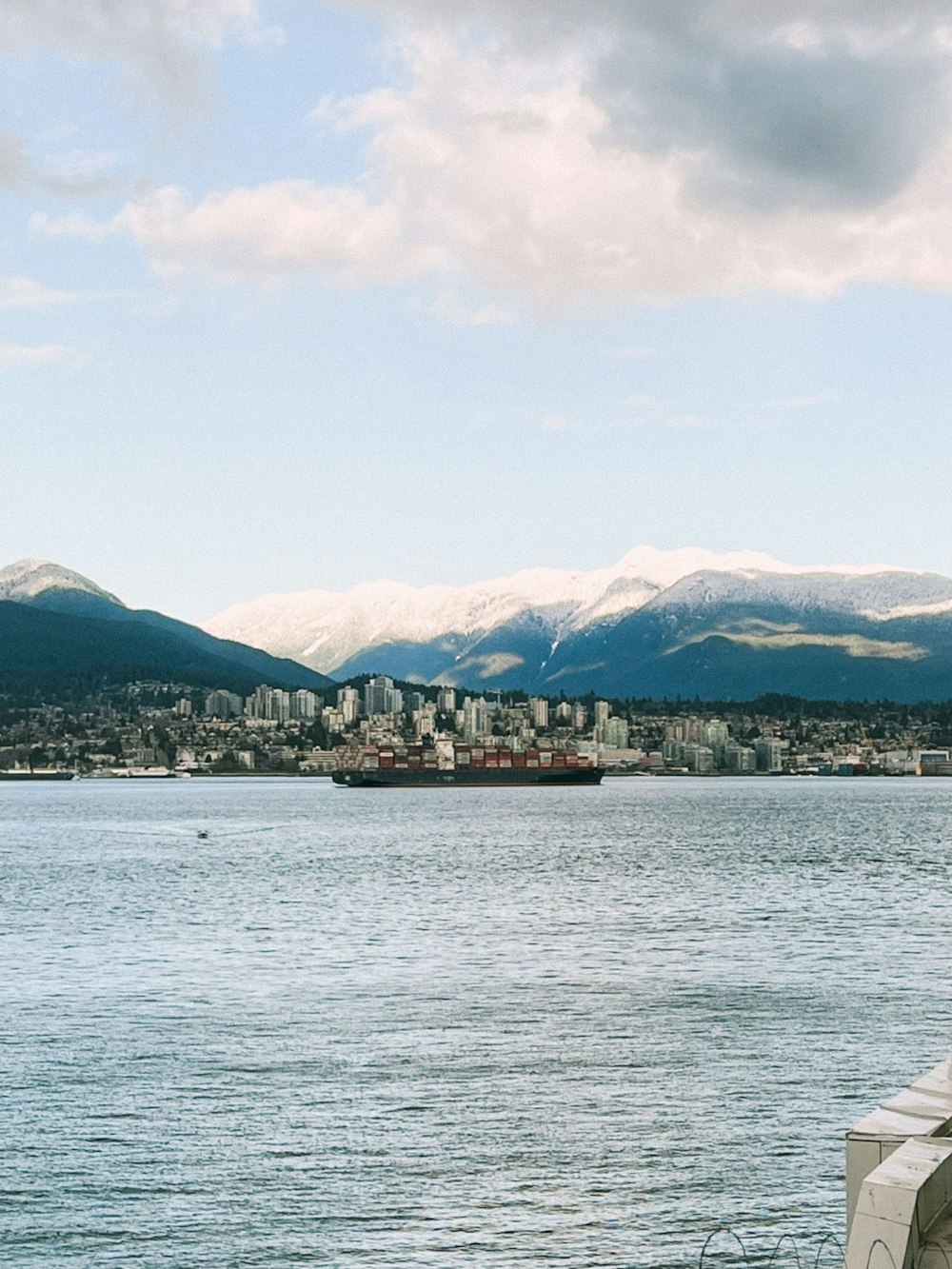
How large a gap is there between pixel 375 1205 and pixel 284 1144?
412 cm

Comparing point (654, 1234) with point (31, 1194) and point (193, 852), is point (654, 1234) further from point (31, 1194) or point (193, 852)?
point (193, 852)

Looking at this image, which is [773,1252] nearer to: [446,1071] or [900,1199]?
[900,1199]

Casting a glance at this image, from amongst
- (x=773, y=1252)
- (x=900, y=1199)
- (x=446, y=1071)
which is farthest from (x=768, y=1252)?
(x=446, y=1071)

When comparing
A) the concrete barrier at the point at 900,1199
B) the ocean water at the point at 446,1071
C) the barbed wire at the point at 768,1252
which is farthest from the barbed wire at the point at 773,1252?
the concrete barrier at the point at 900,1199

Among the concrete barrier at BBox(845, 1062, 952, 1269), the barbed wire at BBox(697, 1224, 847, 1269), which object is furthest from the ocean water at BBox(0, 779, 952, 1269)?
the concrete barrier at BBox(845, 1062, 952, 1269)

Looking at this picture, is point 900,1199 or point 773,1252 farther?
point 773,1252

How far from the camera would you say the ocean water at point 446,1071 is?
2427cm

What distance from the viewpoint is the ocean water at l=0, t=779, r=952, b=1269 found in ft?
79.6

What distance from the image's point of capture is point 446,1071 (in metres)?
35.2

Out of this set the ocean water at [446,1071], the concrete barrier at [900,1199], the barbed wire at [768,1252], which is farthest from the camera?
the ocean water at [446,1071]

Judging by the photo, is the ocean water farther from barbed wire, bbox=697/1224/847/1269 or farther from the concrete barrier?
the concrete barrier

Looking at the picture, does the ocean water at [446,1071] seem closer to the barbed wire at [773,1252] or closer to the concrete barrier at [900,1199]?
the barbed wire at [773,1252]

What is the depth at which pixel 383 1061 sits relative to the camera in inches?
1435

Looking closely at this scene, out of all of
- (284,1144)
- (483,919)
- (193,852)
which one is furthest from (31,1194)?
(193,852)
